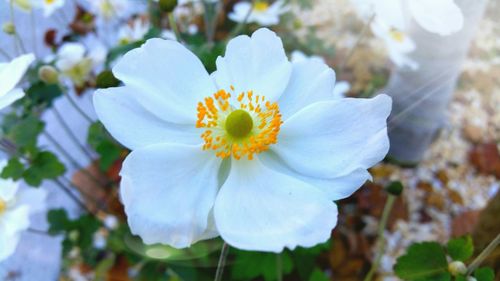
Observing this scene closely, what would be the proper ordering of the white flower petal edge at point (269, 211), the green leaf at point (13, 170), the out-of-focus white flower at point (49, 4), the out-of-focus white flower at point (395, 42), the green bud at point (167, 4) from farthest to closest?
the out-of-focus white flower at point (395, 42) → the out-of-focus white flower at point (49, 4) → the green leaf at point (13, 170) → the green bud at point (167, 4) → the white flower petal edge at point (269, 211)

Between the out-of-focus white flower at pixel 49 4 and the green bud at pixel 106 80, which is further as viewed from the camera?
the out-of-focus white flower at pixel 49 4

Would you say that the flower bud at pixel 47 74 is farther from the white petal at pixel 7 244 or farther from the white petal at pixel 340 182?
the white petal at pixel 340 182

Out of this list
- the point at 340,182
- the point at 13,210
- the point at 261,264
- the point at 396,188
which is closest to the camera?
the point at 340,182

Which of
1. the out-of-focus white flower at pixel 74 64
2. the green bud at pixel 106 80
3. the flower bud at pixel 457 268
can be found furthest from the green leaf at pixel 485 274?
the out-of-focus white flower at pixel 74 64

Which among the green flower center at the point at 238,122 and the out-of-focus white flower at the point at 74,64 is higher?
the green flower center at the point at 238,122

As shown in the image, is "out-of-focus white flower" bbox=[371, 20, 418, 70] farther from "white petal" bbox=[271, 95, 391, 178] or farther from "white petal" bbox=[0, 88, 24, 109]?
"white petal" bbox=[0, 88, 24, 109]

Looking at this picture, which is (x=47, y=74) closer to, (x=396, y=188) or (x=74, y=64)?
(x=74, y=64)

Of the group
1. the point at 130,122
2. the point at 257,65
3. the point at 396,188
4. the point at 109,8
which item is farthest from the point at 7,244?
the point at 109,8

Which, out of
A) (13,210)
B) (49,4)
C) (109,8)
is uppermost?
(49,4)
